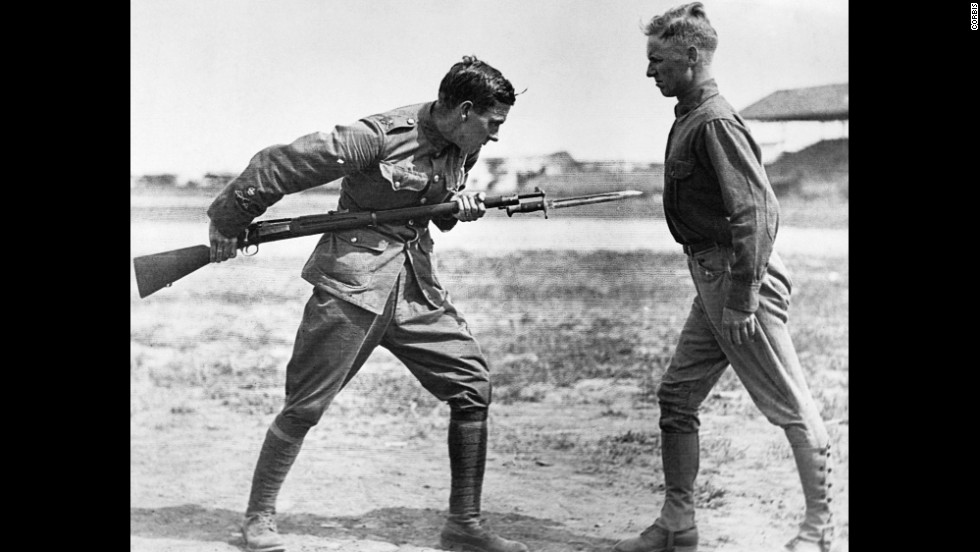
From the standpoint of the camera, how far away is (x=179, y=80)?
5.92 meters

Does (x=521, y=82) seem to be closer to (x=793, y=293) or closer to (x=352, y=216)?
(x=352, y=216)

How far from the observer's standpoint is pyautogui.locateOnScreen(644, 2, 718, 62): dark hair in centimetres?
554

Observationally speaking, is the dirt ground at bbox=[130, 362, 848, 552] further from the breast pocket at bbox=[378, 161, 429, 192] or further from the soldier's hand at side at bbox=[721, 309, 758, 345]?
the breast pocket at bbox=[378, 161, 429, 192]

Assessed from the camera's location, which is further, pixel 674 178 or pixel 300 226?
pixel 300 226

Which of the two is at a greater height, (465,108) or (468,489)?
(465,108)

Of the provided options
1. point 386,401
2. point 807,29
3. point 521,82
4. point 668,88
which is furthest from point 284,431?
point 807,29

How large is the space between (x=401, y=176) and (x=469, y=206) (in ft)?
1.05

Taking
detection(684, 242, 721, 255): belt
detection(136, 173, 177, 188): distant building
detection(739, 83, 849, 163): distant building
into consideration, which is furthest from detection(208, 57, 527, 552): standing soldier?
detection(739, 83, 849, 163): distant building

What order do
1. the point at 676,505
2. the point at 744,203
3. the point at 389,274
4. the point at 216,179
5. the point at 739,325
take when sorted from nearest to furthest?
the point at 744,203 → the point at 739,325 → the point at 389,274 → the point at 676,505 → the point at 216,179

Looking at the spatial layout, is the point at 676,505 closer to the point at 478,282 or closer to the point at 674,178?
the point at 478,282

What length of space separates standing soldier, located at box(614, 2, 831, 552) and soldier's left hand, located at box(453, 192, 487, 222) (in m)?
0.78

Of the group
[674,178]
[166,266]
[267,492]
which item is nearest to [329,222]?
[166,266]

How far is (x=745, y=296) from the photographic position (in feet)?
17.6

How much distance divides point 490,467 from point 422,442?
316 millimetres
